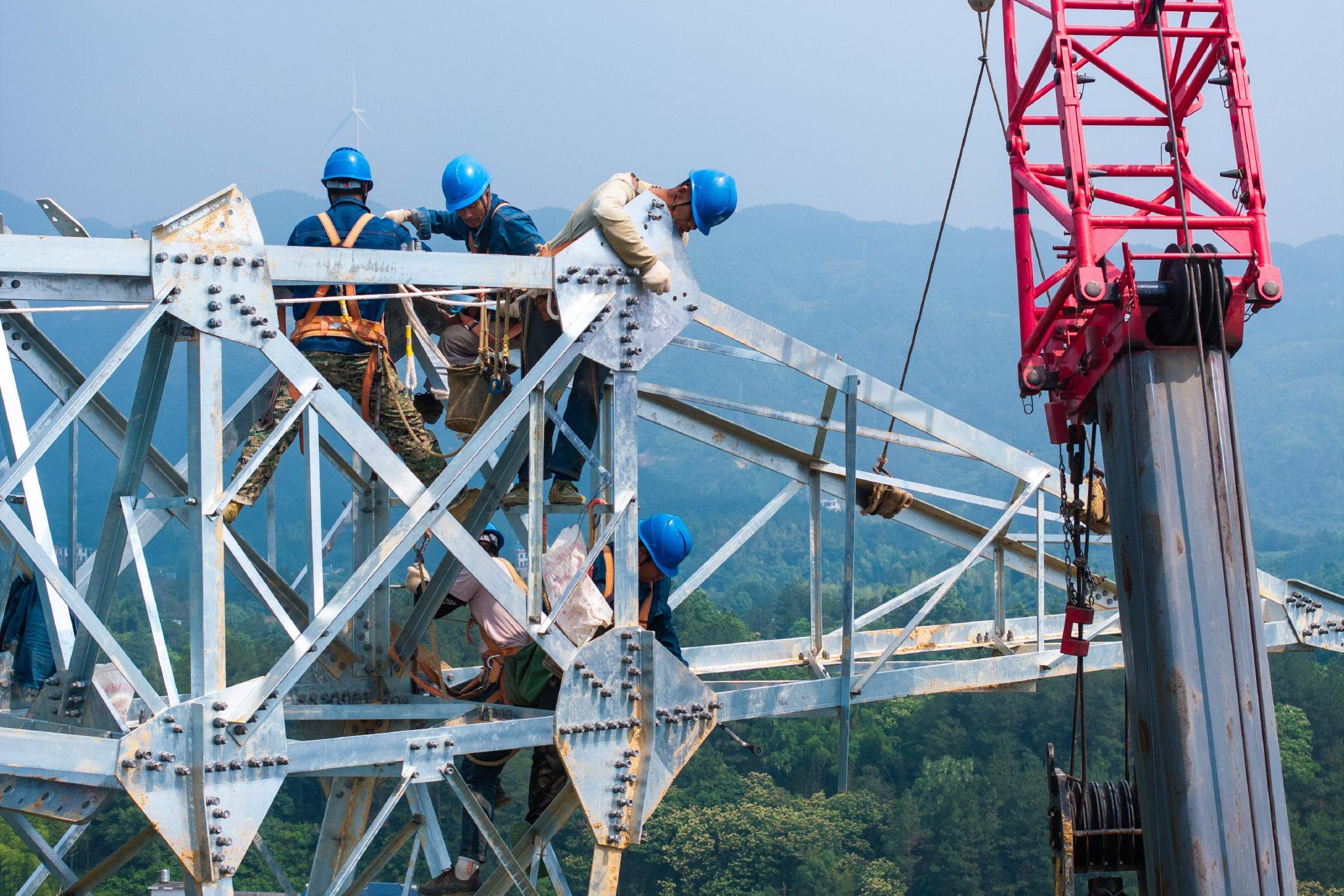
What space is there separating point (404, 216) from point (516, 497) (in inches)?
99.1

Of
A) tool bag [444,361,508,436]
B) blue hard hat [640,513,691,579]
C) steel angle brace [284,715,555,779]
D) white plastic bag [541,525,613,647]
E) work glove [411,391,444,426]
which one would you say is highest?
work glove [411,391,444,426]

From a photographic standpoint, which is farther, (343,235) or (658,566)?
(658,566)

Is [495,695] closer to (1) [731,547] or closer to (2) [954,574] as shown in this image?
(1) [731,547]

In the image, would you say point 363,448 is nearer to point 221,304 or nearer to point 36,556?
point 221,304

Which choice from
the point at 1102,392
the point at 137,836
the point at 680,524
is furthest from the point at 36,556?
the point at 1102,392

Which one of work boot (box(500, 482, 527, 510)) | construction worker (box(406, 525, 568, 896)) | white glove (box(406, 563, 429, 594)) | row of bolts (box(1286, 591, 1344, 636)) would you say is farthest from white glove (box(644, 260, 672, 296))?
row of bolts (box(1286, 591, 1344, 636))

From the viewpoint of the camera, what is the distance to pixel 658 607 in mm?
11141

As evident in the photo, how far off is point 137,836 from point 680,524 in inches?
186

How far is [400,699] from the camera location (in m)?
11.9

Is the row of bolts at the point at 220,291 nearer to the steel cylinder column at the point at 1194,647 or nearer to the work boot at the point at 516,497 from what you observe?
the work boot at the point at 516,497

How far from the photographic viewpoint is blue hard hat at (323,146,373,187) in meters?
10.8

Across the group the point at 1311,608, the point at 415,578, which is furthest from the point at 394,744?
the point at 1311,608

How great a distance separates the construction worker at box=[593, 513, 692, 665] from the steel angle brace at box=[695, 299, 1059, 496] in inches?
58.9

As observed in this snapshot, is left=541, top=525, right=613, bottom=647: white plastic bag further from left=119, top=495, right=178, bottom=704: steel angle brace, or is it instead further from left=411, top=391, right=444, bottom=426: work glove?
left=119, top=495, right=178, bottom=704: steel angle brace
